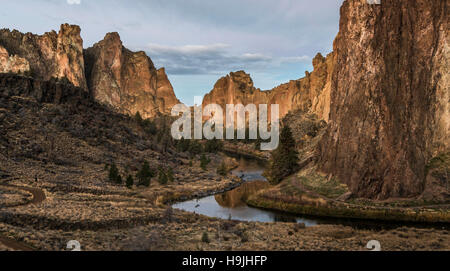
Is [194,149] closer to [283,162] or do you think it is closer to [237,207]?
[283,162]

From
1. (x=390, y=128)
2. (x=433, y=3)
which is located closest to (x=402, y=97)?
(x=390, y=128)

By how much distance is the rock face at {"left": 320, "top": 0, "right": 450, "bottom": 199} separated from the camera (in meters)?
53.6

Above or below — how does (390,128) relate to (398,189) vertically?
above

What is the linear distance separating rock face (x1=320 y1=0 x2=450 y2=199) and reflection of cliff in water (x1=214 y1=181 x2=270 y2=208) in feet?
55.3

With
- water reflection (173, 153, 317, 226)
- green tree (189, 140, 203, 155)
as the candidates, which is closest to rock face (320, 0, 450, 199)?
water reflection (173, 153, 317, 226)

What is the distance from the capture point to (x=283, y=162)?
71062 millimetres

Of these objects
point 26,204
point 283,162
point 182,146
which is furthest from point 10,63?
point 26,204

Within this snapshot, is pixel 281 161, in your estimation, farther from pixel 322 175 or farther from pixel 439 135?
pixel 439 135

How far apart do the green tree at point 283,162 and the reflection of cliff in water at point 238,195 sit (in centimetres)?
484

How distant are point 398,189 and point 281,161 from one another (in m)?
22.9

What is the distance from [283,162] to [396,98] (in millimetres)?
23540

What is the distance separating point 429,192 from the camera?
169 feet

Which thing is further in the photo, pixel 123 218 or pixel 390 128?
pixel 390 128

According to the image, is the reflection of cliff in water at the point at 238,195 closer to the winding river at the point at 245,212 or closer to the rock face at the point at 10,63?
the winding river at the point at 245,212
